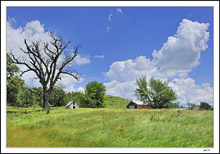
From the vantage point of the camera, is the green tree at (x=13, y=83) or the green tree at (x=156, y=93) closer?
the green tree at (x=13, y=83)

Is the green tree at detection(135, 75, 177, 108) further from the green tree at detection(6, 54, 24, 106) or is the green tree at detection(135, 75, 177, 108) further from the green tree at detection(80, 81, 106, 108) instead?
the green tree at detection(6, 54, 24, 106)

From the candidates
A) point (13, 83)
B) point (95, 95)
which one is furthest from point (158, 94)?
point (13, 83)

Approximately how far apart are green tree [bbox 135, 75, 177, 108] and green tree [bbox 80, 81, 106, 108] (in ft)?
27.6

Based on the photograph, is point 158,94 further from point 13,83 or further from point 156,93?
point 13,83

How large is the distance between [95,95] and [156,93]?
13326 mm

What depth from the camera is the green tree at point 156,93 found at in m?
34.5

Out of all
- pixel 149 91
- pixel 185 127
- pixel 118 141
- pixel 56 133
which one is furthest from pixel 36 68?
pixel 149 91

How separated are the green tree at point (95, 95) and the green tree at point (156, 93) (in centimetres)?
842

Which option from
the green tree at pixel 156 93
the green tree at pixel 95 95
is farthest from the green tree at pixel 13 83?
the green tree at pixel 156 93

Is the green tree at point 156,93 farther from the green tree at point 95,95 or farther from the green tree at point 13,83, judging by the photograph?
the green tree at point 13,83

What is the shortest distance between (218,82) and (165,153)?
3.22 meters

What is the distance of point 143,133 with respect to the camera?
650 centimetres

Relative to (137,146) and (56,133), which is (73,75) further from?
(137,146)

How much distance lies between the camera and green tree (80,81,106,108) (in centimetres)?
3684
